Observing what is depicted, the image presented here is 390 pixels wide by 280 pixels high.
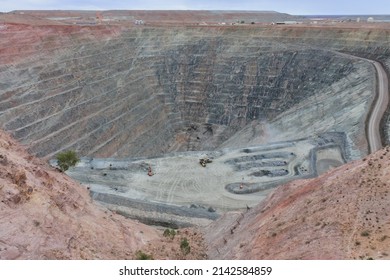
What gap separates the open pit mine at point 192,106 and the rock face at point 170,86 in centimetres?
21

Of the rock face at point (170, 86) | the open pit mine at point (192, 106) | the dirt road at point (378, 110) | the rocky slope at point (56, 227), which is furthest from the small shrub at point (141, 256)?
the dirt road at point (378, 110)

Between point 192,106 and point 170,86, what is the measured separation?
5.80 meters

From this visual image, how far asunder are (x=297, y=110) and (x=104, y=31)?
4028 centimetres

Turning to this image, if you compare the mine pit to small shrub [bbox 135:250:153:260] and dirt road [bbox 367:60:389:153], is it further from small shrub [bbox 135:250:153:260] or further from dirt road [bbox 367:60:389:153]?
small shrub [bbox 135:250:153:260]

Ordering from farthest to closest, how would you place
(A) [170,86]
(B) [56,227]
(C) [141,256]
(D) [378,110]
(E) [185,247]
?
(A) [170,86] < (D) [378,110] < (E) [185,247] < (B) [56,227] < (C) [141,256]

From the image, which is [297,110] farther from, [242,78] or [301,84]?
[242,78]

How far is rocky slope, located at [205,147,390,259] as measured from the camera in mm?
17094

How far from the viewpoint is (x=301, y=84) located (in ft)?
240

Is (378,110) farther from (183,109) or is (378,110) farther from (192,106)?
(183,109)

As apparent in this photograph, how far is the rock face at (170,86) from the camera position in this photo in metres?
58.6

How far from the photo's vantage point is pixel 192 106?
83.5 metres

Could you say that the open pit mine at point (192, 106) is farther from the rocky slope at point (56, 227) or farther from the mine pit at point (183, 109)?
the rocky slope at point (56, 227)

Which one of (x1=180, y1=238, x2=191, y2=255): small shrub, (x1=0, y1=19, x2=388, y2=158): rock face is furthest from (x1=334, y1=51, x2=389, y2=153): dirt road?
(x1=180, y1=238, x2=191, y2=255): small shrub

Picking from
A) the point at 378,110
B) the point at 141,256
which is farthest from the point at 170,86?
the point at 141,256
